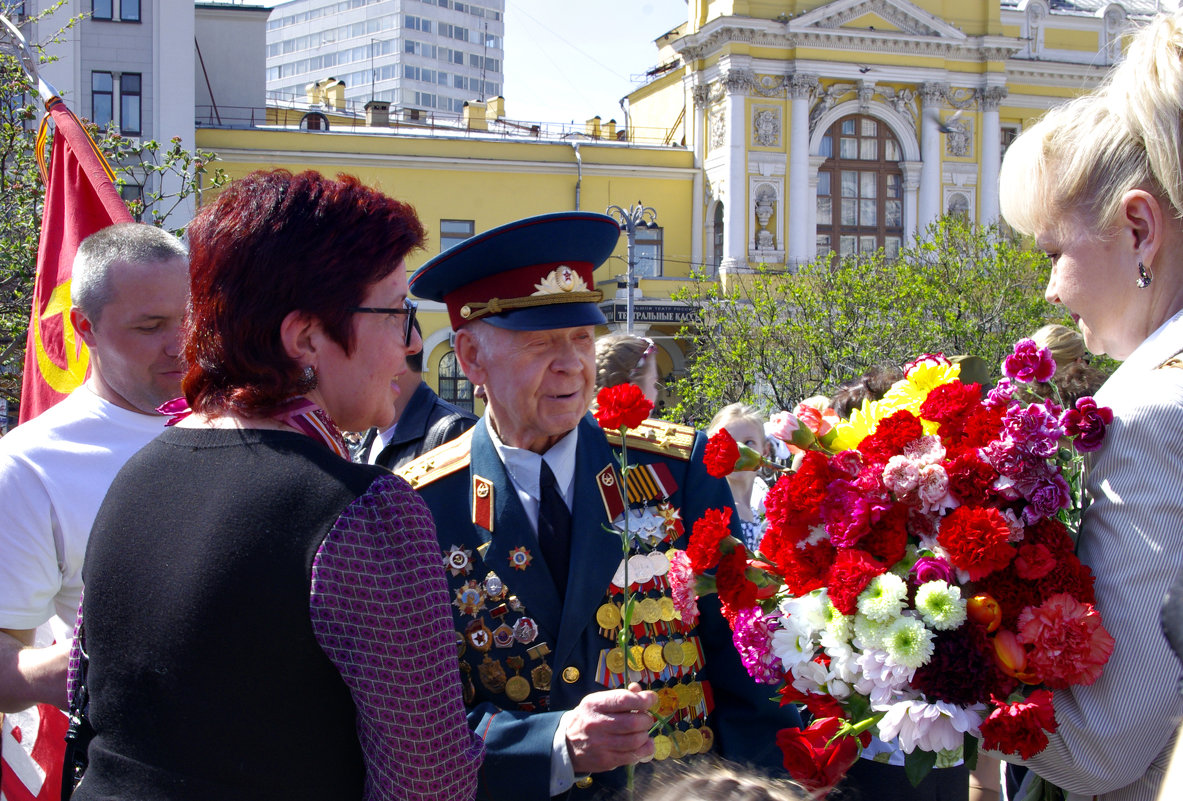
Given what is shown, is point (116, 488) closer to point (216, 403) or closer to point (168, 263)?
point (216, 403)

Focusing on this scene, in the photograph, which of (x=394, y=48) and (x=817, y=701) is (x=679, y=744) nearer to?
(x=817, y=701)

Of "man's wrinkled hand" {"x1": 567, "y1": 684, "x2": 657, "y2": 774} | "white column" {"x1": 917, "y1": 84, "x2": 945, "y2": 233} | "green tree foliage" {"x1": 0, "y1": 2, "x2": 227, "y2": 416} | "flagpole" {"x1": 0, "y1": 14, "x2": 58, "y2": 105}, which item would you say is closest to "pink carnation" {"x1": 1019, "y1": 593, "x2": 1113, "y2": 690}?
A: "man's wrinkled hand" {"x1": 567, "y1": 684, "x2": 657, "y2": 774}

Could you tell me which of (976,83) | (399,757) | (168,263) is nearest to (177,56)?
(976,83)

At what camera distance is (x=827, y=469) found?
1683 mm

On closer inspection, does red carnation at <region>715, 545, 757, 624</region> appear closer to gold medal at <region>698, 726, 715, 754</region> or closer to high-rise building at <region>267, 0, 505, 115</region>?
gold medal at <region>698, 726, 715, 754</region>

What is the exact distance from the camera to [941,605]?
1506 millimetres

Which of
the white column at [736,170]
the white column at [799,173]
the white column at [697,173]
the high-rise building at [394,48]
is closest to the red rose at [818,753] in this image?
the white column at [736,170]

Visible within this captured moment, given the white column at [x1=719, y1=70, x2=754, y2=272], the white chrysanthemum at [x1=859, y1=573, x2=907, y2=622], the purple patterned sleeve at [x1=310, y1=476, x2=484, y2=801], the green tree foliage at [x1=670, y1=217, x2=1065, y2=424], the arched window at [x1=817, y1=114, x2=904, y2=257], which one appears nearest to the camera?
the purple patterned sleeve at [x1=310, y1=476, x2=484, y2=801]

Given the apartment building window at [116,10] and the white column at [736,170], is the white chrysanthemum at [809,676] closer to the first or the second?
the apartment building window at [116,10]

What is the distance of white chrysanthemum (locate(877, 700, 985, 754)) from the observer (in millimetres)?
1495

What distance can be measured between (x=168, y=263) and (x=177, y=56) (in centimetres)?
2591

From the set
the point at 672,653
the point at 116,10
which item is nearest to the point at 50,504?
the point at 672,653

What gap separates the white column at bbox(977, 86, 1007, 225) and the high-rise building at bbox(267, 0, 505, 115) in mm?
67252

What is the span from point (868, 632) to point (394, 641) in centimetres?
66
